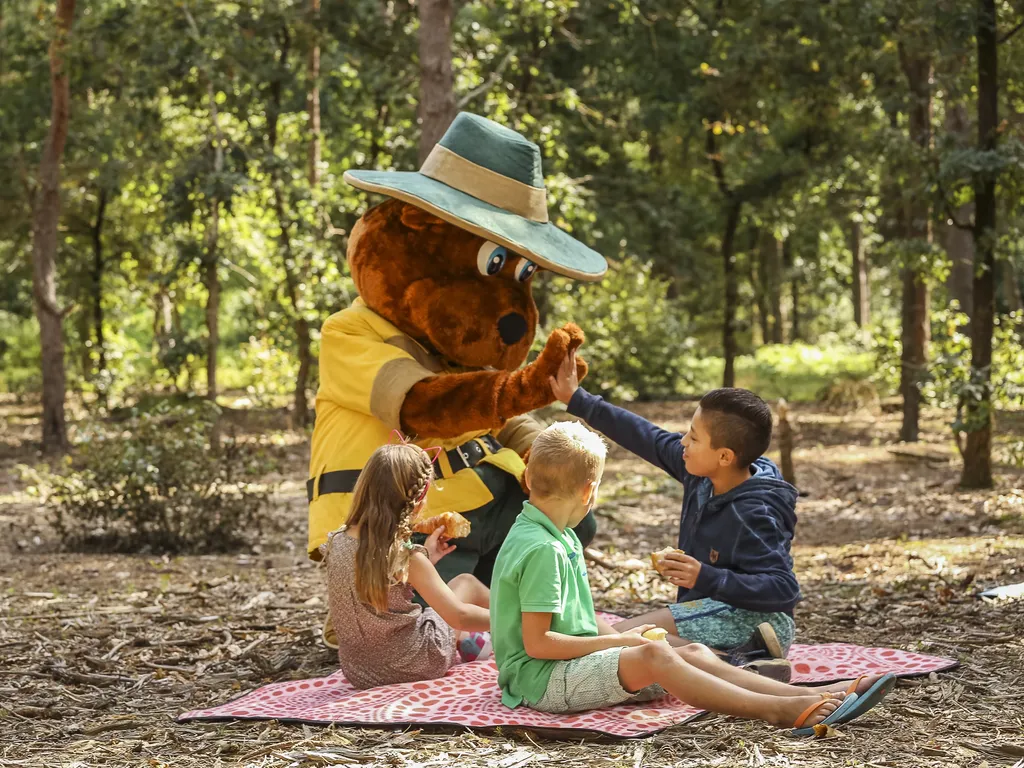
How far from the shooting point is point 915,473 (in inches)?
442

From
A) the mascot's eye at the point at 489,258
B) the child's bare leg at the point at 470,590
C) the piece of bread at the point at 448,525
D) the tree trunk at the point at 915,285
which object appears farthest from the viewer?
the tree trunk at the point at 915,285

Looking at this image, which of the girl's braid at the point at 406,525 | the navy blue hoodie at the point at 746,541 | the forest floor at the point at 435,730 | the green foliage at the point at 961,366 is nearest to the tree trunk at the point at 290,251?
the forest floor at the point at 435,730

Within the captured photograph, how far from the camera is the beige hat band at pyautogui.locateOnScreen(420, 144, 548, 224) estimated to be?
16.0 ft

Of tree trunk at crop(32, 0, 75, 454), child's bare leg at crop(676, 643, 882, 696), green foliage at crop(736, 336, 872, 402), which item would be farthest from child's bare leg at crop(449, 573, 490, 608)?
green foliage at crop(736, 336, 872, 402)

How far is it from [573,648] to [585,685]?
128 millimetres

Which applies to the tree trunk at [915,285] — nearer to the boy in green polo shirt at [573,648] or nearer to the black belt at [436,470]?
the black belt at [436,470]

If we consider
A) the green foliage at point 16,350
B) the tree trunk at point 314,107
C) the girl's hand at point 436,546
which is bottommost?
the girl's hand at point 436,546

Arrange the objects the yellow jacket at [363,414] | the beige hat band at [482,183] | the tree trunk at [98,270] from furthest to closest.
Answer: the tree trunk at [98,270], the beige hat band at [482,183], the yellow jacket at [363,414]

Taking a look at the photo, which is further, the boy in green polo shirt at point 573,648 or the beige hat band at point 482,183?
the beige hat band at point 482,183

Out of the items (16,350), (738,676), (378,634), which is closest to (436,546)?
(378,634)

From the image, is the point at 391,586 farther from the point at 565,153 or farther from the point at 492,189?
the point at 565,153

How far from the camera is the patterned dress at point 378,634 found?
4160mm

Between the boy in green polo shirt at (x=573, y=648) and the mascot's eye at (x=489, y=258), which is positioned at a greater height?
the mascot's eye at (x=489, y=258)

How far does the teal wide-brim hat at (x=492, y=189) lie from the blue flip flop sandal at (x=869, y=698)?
2.00 metres
